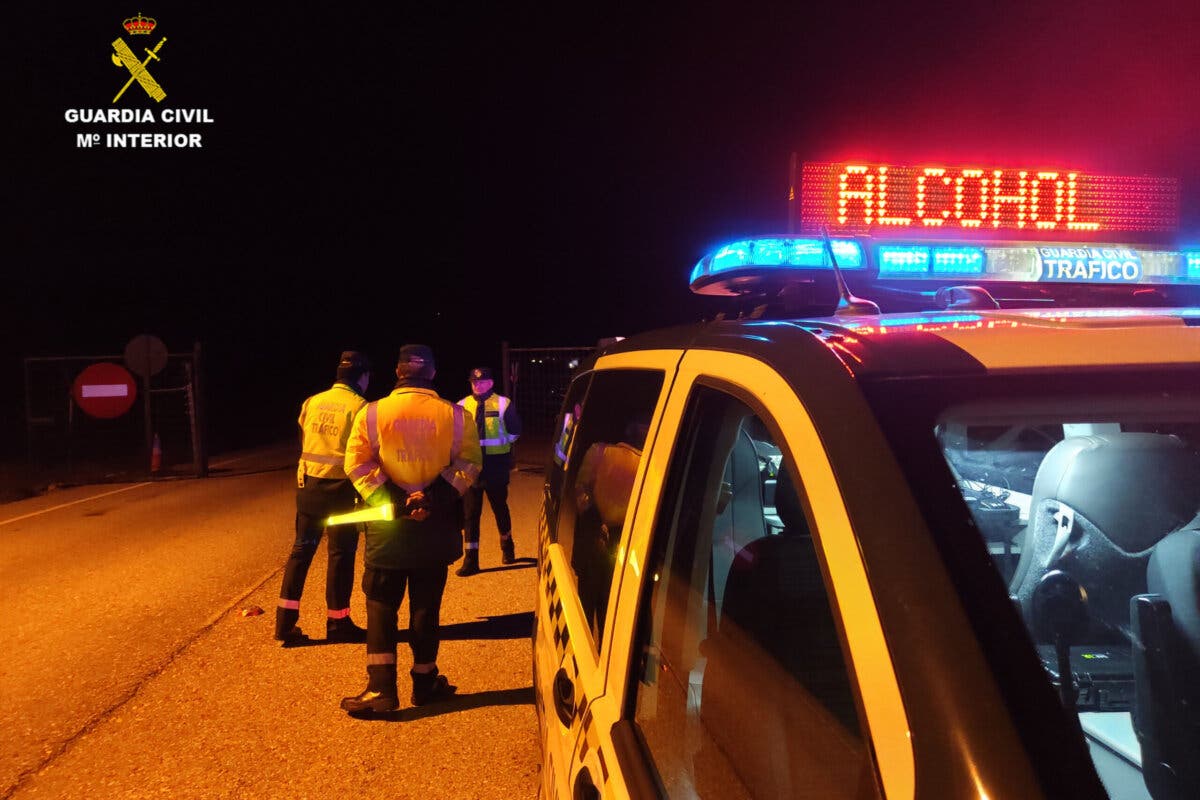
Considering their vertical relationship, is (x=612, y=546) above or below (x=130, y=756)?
above

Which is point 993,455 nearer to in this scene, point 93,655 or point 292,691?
point 292,691

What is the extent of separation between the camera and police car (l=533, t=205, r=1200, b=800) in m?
0.75

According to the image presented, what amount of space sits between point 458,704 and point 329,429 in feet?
5.90

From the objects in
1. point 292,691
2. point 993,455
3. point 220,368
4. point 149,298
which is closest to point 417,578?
point 292,691

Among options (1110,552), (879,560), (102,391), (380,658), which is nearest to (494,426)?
(380,658)

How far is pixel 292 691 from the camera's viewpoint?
14.1 ft

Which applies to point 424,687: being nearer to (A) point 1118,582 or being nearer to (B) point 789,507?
(B) point 789,507

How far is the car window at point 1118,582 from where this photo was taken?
143cm

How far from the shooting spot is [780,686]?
1.16 m

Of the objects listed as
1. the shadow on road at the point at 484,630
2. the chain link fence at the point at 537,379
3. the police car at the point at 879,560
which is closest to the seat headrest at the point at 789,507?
the police car at the point at 879,560

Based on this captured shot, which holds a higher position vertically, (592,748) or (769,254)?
(769,254)

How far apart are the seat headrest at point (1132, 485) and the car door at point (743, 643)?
70 centimetres

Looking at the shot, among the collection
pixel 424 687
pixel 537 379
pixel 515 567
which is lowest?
pixel 515 567

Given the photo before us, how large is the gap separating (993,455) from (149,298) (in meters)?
58.8
